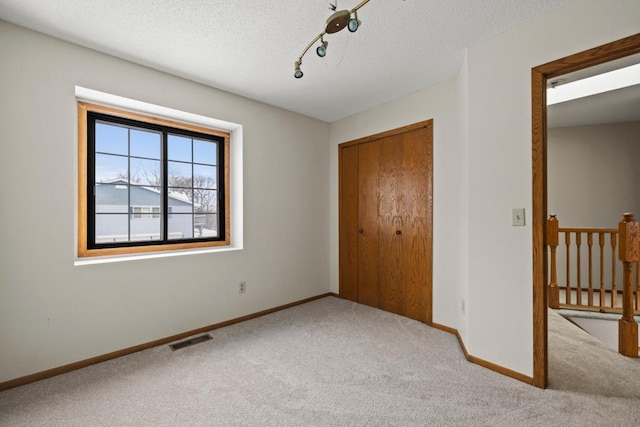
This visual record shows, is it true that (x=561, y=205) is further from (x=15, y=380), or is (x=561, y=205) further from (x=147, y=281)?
(x=15, y=380)

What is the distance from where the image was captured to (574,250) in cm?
447

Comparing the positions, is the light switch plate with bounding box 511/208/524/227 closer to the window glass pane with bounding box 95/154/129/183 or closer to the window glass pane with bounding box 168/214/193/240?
the window glass pane with bounding box 168/214/193/240

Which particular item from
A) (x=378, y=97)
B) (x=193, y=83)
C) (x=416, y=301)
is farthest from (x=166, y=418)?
(x=378, y=97)

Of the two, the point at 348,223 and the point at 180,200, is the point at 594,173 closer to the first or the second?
the point at 348,223

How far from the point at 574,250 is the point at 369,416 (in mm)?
A: 4710

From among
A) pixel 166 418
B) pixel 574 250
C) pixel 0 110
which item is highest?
pixel 0 110

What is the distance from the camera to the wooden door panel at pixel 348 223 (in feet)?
12.1

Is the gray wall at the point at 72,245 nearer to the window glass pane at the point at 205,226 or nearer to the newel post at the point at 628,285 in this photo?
the window glass pane at the point at 205,226

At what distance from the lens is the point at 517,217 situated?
1.94 m

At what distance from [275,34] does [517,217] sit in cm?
210

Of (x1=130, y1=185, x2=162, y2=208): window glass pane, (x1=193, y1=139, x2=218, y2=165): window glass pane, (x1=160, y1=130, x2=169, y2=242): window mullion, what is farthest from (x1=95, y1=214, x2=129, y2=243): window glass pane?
(x1=193, y1=139, x2=218, y2=165): window glass pane

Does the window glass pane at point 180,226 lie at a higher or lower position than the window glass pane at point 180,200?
lower

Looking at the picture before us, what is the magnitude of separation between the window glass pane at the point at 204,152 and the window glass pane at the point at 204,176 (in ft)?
0.22

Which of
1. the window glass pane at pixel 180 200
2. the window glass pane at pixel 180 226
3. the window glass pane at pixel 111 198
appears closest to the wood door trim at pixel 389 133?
Result: the window glass pane at pixel 180 200
